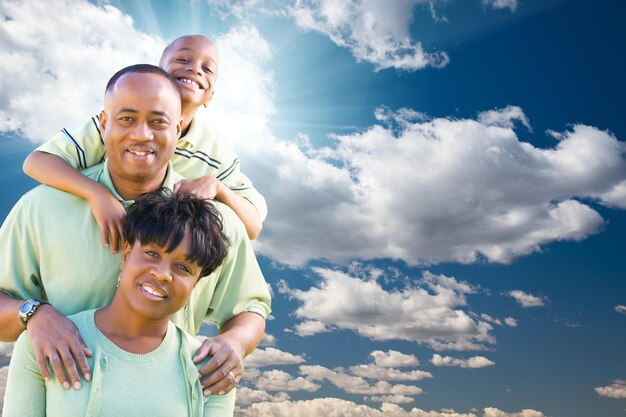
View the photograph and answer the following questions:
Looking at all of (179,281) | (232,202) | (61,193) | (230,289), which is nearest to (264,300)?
(230,289)

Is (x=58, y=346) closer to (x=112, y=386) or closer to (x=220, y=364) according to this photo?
(x=112, y=386)

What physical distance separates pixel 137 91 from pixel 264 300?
1.77m

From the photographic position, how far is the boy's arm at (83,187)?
4.44 meters

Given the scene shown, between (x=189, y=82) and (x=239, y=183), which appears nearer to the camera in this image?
A: (x=189, y=82)

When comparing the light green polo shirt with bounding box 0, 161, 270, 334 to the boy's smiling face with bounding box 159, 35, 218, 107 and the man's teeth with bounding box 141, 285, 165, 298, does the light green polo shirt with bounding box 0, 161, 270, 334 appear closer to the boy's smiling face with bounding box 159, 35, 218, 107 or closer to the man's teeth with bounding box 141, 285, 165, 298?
the man's teeth with bounding box 141, 285, 165, 298

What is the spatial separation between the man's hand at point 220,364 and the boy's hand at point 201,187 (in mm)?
999

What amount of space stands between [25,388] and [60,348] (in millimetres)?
335

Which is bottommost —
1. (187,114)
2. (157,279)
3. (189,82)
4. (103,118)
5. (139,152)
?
(157,279)

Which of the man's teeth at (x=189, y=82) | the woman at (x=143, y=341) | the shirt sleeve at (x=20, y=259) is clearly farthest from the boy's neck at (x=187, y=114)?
the woman at (x=143, y=341)

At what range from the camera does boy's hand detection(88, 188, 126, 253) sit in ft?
14.5

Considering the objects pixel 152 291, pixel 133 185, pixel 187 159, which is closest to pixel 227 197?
pixel 187 159

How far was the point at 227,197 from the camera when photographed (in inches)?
208

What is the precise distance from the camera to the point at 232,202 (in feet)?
17.5

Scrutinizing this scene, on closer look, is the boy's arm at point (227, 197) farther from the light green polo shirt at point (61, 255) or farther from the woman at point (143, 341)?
the woman at point (143, 341)
